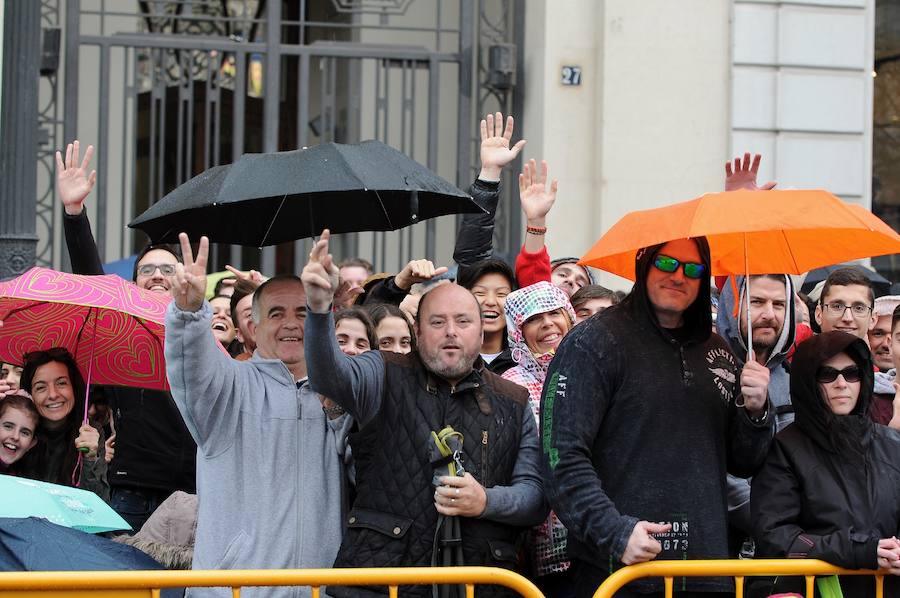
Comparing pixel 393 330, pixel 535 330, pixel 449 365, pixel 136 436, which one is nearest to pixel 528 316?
pixel 535 330

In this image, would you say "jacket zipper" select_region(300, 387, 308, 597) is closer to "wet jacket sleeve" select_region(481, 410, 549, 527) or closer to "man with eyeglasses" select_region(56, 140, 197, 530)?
"wet jacket sleeve" select_region(481, 410, 549, 527)

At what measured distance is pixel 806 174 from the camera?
1034cm

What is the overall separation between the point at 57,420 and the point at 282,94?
6.03 metres

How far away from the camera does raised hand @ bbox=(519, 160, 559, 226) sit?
6.62 metres

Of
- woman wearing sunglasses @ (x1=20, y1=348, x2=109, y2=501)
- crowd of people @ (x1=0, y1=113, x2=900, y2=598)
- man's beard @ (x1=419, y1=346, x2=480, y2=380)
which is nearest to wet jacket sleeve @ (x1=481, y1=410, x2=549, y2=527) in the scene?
crowd of people @ (x1=0, y1=113, x2=900, y2=598)

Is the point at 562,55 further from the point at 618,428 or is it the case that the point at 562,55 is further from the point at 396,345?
the point at 618,428

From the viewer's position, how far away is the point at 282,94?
1168 centimetres

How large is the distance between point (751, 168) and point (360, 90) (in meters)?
5.28

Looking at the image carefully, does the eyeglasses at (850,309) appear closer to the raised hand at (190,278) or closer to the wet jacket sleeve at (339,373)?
the wet jacket sleeve at (339,373)

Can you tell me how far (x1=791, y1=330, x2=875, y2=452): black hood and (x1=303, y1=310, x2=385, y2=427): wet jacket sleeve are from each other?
1.45 metres

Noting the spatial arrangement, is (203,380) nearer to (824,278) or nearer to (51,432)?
(51,432)

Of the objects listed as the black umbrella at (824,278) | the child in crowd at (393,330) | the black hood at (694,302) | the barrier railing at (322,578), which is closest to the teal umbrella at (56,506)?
the barrier railing at (322,578)

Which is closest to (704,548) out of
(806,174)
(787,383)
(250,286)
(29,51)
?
(787,383)

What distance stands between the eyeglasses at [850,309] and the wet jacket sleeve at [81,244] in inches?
136
